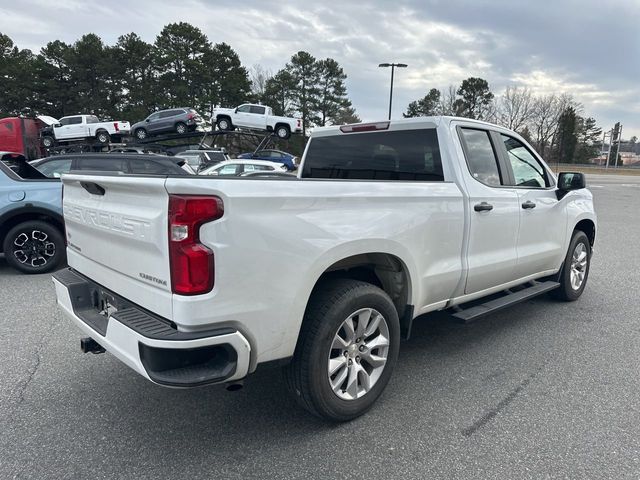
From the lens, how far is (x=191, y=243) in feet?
6.60

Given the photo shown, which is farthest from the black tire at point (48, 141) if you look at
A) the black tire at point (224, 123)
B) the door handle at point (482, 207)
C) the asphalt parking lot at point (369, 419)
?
the door handle at point (482, 207)

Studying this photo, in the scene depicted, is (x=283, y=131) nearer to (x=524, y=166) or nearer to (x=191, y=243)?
(x=524, y=166)

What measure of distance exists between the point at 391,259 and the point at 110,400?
84.2 inches

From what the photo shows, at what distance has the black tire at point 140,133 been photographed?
26.2m

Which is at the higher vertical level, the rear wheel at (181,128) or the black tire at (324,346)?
the rear wheel at (181,128)

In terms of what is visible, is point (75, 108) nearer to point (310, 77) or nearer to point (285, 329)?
point (310, 77)

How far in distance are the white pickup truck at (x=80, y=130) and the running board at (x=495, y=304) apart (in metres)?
27.3

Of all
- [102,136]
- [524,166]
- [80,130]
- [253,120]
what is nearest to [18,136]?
[80,130]

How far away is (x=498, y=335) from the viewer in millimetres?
4227

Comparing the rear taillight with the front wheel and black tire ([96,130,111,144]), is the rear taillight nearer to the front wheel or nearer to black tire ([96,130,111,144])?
the front wheel

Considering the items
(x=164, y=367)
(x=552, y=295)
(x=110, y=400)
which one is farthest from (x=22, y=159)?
(x=552, y=295)

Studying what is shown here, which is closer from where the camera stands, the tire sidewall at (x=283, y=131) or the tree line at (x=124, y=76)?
the tire sidewall at (x=283, y=131)

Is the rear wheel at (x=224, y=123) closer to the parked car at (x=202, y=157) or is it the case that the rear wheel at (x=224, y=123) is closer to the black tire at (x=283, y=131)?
the black tire at (x=283, y=131)

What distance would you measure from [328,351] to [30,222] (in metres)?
5.65
